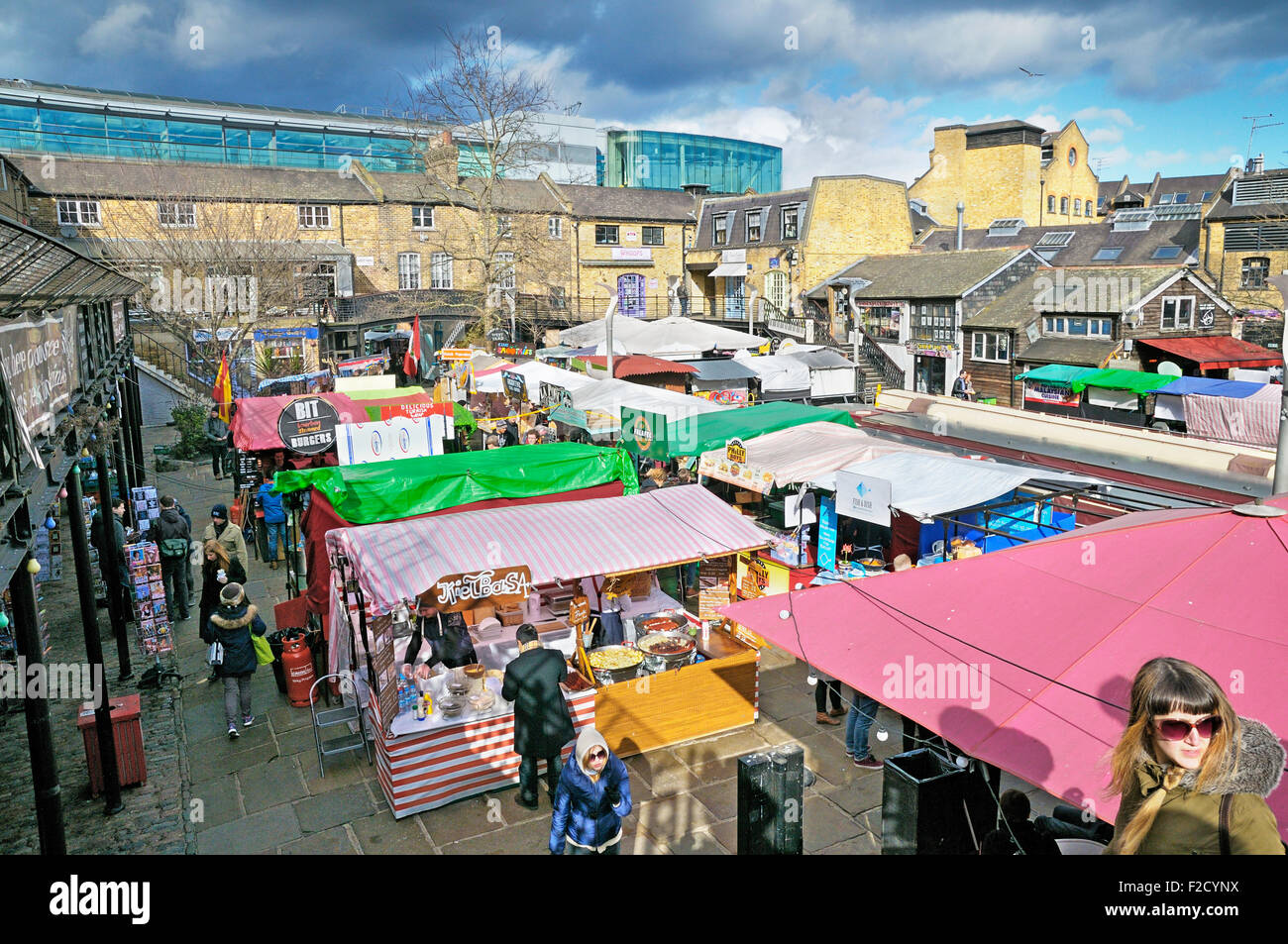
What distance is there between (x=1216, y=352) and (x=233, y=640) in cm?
2970

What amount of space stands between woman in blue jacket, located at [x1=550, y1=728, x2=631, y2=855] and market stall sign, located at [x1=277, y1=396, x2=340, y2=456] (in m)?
10.6

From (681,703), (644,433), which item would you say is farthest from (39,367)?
(644,433)

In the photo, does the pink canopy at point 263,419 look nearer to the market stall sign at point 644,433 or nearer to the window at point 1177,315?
the market stall sign at point 644,433

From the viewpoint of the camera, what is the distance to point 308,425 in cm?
1473

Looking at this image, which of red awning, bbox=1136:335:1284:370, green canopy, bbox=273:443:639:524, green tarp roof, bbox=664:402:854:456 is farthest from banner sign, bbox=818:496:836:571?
red awning, bbox=1136:335:1284:370

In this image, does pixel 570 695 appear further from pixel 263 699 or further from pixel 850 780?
pixel 263 699

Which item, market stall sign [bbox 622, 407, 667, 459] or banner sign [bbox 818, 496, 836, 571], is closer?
banner sign [bbox 818, 496, 836, 571]

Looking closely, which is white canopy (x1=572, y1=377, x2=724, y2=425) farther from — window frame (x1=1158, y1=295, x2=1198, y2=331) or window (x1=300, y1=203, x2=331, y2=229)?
window (x1=300, y1=203, x2=331, y2=229)

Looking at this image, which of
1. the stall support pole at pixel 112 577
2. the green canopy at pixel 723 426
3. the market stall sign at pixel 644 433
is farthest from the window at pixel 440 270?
the stall support pole at pixel 112 577

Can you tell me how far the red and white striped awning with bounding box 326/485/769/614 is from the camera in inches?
325

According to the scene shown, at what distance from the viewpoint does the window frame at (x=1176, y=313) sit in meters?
28.6

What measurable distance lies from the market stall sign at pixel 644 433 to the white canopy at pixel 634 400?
0.23 meters

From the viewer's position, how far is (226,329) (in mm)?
30906
